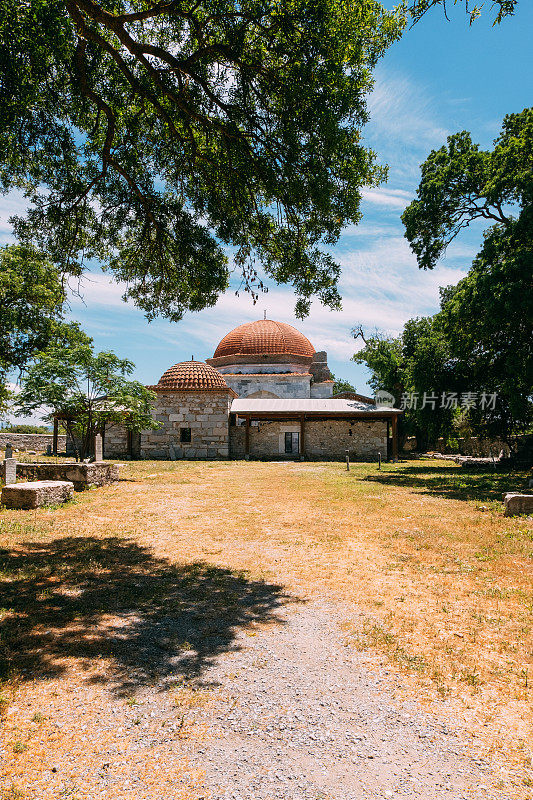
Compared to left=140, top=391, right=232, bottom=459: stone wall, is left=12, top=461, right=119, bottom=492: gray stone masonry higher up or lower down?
lower down

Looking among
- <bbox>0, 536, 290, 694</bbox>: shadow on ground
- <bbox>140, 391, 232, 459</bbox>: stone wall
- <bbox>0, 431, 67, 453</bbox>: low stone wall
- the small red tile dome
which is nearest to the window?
<bbox>140, 391, 232, 459</bbox>: stone wall

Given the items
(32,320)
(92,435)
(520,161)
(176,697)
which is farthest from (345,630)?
(32,320)

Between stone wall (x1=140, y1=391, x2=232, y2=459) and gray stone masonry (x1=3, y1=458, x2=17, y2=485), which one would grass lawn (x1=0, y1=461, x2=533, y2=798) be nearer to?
gray stone masonry (x1=3, y1=458, x2=17, y2=485)

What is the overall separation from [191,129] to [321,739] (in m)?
7.40

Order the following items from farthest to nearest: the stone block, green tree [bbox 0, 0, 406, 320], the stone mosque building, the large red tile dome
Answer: the large red tile dome → the stone mosque building → the stone block → green tree [bbox 0, 0, 406, 320]

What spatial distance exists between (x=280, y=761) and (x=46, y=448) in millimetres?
29690

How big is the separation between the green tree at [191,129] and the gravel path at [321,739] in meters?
5.29

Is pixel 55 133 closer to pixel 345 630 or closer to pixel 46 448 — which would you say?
pixel 345 630

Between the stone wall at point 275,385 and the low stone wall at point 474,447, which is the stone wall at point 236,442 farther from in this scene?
the low stone wall at point 474,447

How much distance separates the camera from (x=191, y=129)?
677 cm

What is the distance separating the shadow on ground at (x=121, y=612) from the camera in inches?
125

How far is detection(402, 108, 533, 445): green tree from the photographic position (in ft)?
39.0

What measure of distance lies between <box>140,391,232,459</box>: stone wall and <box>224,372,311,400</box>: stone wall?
6.44 metres

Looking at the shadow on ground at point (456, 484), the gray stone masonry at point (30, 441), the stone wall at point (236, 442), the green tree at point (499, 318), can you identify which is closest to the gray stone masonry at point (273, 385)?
the stone wall at point (236, 442)
